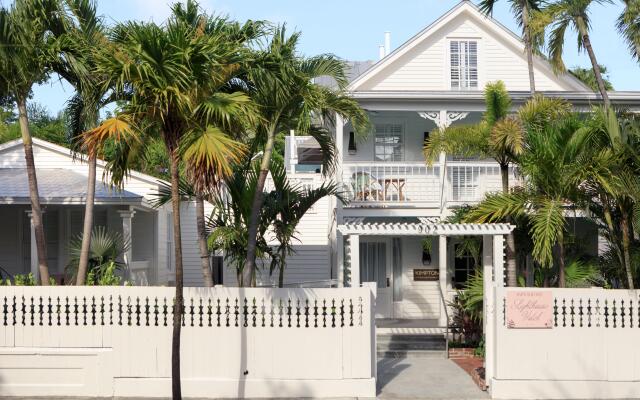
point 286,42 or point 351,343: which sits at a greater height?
point 286,42

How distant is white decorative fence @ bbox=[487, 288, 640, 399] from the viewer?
1269cm

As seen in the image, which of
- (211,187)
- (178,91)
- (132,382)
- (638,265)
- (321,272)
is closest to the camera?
(178,91)

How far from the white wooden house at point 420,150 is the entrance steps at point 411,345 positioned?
2.36 metres

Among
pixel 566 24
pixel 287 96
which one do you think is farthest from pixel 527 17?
pixel 287 96

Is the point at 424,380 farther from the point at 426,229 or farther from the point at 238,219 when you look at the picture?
the point at 238,219

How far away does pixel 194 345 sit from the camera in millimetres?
12641

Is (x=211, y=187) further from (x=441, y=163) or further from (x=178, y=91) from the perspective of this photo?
(x=441, y=163)

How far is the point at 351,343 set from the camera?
12648mm

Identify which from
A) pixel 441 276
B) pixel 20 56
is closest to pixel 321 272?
pixel 441 276

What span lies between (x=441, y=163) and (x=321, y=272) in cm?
438

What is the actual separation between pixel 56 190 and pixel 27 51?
6150 mm

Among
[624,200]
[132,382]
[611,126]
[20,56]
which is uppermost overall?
[20,56]

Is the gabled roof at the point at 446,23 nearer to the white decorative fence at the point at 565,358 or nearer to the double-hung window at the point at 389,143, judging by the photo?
the double-hung window at the point at 389,143

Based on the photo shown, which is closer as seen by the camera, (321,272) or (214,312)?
(214,312)
